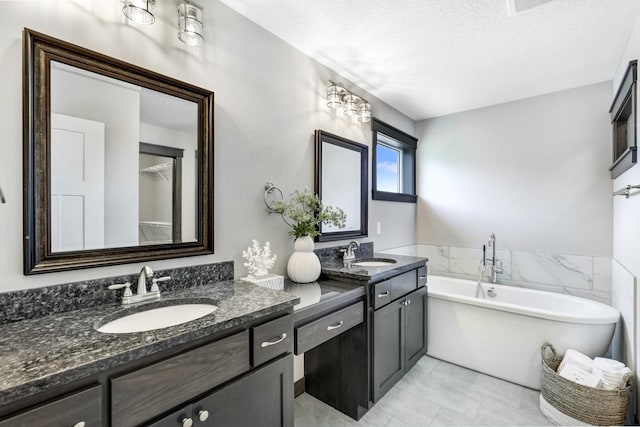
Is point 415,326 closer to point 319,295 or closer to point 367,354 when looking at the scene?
point 367,354

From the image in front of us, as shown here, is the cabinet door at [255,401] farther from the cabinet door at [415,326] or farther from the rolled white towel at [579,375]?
the rolled white towel at [579,375]

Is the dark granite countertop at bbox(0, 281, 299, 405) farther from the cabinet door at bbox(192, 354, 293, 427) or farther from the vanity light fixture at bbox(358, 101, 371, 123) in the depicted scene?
the vanity light fixture at bbox(358, 101, 371, 123)

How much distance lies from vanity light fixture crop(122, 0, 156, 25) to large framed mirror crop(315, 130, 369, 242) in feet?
4.00

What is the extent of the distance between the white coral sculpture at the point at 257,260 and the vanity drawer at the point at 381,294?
0.71m

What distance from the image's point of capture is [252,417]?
46.2 inches

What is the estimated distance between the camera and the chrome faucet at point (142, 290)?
127cm

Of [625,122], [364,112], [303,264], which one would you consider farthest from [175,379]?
[625,122]

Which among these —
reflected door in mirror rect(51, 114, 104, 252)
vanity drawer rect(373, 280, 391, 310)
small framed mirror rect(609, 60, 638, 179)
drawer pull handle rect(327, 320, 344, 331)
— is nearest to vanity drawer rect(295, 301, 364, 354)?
drawer pull handle rect(327, 320, 344, 331)

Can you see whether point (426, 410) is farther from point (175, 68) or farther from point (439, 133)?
point (439, 133)

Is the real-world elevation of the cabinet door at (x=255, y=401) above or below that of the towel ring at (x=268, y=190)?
below

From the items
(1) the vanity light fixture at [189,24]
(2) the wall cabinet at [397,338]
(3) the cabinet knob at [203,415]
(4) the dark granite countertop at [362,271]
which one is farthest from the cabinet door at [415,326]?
(1) the vanity light fixture at [189,24]

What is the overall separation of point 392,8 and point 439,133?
214 centimetres

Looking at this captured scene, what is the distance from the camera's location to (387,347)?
6.90 feet

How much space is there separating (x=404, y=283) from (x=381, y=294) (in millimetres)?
A: 362
